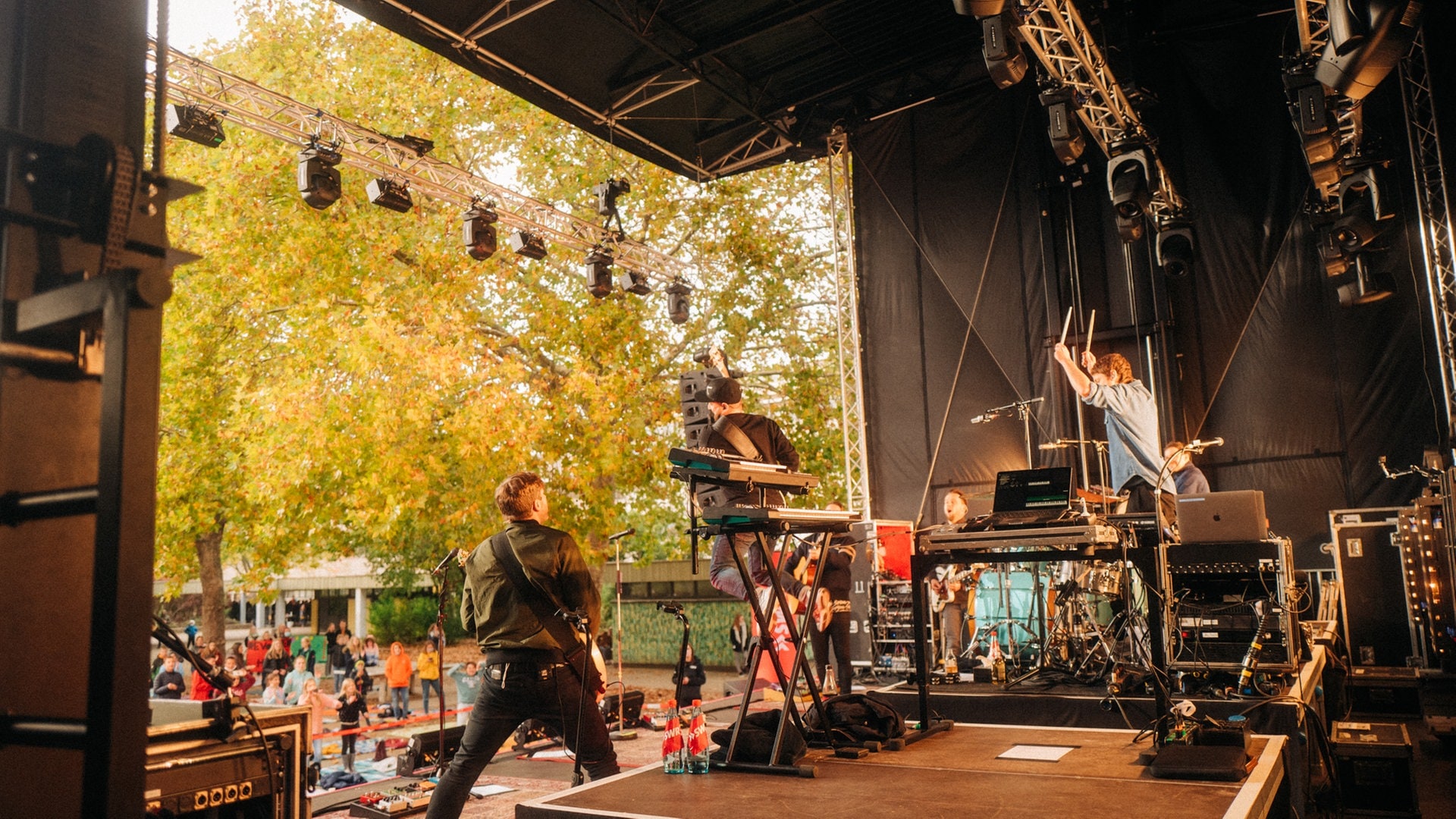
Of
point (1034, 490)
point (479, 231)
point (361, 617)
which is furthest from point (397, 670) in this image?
point (361, 617)

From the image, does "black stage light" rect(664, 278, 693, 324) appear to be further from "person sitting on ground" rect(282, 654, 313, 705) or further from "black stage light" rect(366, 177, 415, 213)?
"person sitting on ground" rect(282, 654, 313, 705)

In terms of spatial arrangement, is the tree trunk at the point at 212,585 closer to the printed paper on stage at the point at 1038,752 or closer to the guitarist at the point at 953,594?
the guitarist at the point at 953,594

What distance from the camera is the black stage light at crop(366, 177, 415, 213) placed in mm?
9570

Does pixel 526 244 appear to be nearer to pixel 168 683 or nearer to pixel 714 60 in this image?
pixel 714 60

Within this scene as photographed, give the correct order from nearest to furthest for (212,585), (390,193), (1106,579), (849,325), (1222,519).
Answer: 1. (1222,519)
2. (1106,579)
3. (390,193)
4. (849,325)
5. (212,585)

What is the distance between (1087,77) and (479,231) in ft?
20.3

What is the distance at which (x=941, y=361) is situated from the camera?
10953 millimetres

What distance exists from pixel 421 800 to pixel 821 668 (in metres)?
2.98

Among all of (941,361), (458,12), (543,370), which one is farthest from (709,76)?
(543,370)

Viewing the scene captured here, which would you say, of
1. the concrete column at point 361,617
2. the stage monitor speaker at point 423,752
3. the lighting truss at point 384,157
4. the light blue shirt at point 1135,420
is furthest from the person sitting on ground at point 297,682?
the concrete column at point 361,617

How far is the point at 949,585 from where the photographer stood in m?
7.98

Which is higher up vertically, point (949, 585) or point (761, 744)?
point (949, 585)

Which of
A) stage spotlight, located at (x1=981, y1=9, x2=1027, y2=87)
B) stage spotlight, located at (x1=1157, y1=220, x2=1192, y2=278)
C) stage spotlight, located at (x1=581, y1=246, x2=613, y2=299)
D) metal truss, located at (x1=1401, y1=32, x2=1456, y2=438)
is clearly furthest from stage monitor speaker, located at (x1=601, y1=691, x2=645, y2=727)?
metal truss, located at (x1=1401, y1=32, x2=1456, y2=438)

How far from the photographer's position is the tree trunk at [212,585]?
54.2 ft
